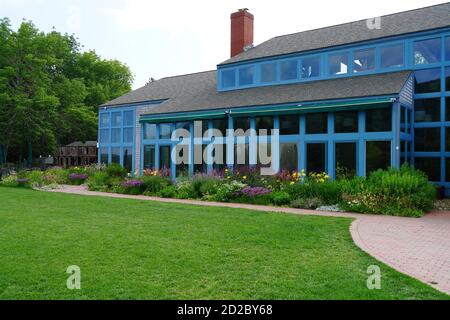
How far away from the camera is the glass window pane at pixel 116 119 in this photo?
29.3 meters

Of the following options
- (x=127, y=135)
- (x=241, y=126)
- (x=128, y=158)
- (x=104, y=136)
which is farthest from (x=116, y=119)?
(x=241, y=126)

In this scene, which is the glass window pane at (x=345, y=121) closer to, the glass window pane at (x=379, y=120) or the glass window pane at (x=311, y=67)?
the glass window pane at (x=379, y=120)

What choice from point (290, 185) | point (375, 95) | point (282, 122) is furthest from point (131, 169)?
point (375, 95)

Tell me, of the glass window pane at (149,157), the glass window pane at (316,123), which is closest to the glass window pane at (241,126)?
the glass window pane at (316,123)

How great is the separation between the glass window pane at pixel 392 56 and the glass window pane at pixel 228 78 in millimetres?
8477

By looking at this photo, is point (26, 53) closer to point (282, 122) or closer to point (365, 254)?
point (282, 122)

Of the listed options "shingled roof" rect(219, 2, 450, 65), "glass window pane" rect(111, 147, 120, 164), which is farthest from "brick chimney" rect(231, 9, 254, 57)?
"glass window pane" rect(111, 147, 120, 164)

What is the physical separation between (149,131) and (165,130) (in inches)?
66.9

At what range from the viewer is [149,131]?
2459cm

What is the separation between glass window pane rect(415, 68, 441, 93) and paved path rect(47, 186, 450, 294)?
22.9ft

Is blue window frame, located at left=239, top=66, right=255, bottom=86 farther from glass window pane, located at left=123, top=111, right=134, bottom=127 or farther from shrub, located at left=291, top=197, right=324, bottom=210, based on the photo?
shrub, located at left=291, top=197, right=324, bottom=210

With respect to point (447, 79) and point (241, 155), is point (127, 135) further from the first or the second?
point (447, 79)

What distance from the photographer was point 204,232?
8.84 metres

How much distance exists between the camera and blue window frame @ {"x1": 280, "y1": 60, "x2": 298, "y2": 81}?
2120 cm
